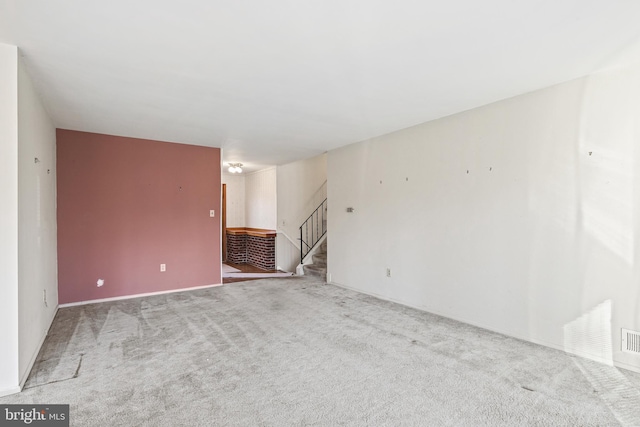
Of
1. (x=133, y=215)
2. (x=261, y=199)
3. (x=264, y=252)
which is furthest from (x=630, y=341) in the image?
(x=261, y=199)

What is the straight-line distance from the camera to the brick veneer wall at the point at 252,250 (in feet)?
25.1

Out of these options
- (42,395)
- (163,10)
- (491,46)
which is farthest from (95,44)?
(491,46)

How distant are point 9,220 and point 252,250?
6.06 meters

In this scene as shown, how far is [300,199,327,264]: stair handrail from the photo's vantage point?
7465 mm

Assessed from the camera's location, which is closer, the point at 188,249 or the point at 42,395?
the point at 42,395

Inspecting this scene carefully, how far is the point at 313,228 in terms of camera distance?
7.53 m

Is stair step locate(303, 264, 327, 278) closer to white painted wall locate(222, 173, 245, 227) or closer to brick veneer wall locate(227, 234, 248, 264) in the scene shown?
brick veneer wall locate(227, 234, 248, 264)

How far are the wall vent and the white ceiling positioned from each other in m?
2.07

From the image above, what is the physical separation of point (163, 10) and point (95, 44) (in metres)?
0.75

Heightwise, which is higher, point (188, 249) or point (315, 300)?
point (188, 249)

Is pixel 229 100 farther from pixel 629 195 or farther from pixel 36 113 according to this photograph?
pixel 629 195

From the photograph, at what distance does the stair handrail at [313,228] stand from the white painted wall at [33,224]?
14.9 feet

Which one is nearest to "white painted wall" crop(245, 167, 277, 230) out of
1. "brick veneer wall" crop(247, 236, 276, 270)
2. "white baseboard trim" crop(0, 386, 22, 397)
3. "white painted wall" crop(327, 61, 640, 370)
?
"brick veneer wall" crop(247, 236, 276, 270)

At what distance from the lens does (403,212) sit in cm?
452
